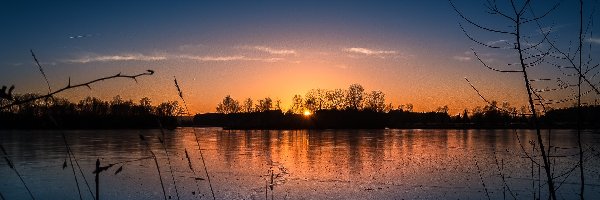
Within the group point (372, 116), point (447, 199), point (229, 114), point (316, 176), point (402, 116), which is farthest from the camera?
point (402, 116)

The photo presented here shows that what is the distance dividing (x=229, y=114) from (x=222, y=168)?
10664 cm

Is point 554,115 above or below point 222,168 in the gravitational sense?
above

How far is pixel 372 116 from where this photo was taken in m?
103

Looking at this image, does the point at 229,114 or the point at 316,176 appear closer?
the point at 316,176

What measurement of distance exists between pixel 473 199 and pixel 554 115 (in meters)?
11.6

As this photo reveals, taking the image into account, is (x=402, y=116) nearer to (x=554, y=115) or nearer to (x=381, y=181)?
(x=381, y=181)

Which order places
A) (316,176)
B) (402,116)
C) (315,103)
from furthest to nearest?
1. (402,116)
2. (315,103)
3. (316,176)

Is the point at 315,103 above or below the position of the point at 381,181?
above

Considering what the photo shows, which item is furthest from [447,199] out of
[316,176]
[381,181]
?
[316,176]

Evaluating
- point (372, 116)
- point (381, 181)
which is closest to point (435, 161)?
point (381, 181)

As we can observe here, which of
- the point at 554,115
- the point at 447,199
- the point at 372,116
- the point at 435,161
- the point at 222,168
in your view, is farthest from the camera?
the point at 372,116

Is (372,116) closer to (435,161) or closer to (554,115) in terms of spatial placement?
(435,161)

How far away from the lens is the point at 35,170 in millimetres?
18688

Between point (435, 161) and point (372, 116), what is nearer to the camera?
point (435, 161)
